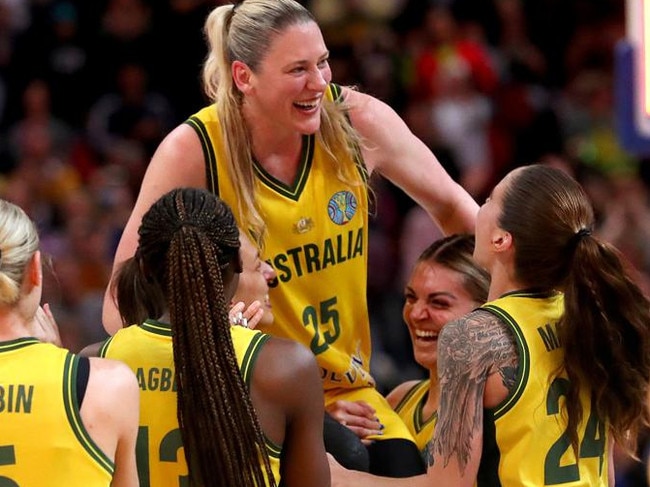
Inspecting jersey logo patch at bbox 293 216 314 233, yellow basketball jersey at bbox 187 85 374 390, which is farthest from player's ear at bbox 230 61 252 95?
jersey logo patch at bbox 293 216 314 233

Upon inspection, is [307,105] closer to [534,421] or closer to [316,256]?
[316,256]

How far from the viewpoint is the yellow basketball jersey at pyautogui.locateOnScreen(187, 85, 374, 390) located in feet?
13.9

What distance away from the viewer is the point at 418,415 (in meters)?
4.55

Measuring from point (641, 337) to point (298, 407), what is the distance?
3.29ft

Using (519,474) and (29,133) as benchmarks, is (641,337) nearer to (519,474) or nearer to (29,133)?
(519,474)

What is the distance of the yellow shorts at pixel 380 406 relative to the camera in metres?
4.27

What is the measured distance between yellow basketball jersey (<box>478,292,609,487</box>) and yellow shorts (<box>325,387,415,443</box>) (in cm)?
65

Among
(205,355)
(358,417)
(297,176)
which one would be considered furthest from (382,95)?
(205,355)

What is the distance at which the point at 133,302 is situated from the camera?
3.73 metres

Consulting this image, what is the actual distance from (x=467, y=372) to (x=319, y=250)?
0.93 m

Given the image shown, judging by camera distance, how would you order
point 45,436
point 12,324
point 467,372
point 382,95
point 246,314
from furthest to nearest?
1. point 382,95
2. point 246,314
3. point 467,372
4. point 12,324
5. point 45,436

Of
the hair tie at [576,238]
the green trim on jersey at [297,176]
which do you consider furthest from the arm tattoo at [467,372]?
the green trim on jersey at [297,176]

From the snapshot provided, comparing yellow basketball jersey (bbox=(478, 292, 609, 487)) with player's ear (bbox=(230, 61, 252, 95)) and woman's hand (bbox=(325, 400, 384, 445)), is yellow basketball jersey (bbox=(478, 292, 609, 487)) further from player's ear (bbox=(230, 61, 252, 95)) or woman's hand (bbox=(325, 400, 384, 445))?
player's ear (bbox=(230, 61, 252, 95))

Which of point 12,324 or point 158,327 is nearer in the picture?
point 12,324
